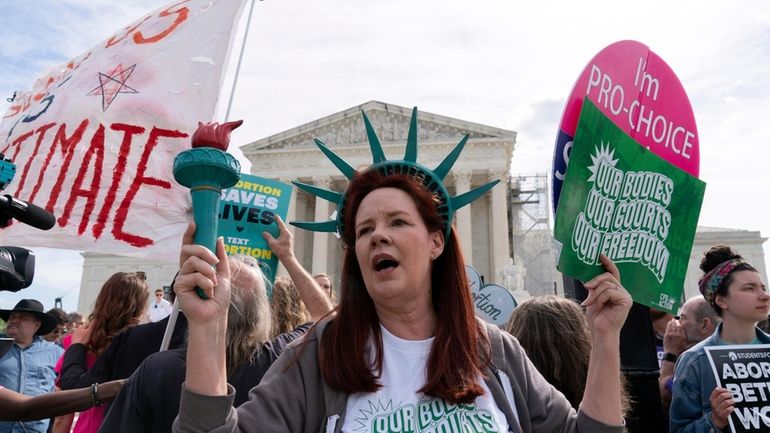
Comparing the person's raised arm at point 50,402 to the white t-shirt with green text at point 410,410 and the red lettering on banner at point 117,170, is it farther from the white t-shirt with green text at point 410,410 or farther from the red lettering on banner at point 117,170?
the white t-shirt with green text at point 410,410

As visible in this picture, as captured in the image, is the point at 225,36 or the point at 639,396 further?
the point at 225,36

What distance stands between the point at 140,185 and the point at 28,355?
2.85m

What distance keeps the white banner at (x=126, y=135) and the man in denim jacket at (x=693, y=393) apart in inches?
115

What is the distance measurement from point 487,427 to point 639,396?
1436mm

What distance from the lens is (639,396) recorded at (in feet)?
8.60

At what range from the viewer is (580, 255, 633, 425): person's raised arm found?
5.39 feet

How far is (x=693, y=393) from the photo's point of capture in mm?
3133

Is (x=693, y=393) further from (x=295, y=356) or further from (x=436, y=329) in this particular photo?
(x=295, y=356)

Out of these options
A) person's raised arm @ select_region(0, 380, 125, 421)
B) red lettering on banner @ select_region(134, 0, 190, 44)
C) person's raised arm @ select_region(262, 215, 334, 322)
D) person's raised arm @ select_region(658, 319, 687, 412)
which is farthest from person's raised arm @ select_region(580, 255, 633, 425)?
red lettering on banner @ select_region(134, 0, 190, 44)

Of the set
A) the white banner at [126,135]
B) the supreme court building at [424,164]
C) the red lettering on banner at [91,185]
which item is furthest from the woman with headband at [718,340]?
the supreme court building at [424,164]

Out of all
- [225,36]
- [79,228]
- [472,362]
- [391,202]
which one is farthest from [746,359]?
[79,228]

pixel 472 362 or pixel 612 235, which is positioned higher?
pixel 612 235

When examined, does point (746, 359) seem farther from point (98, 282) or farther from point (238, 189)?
point (98, 282)

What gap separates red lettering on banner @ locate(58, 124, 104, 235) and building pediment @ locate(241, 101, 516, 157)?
109ft
